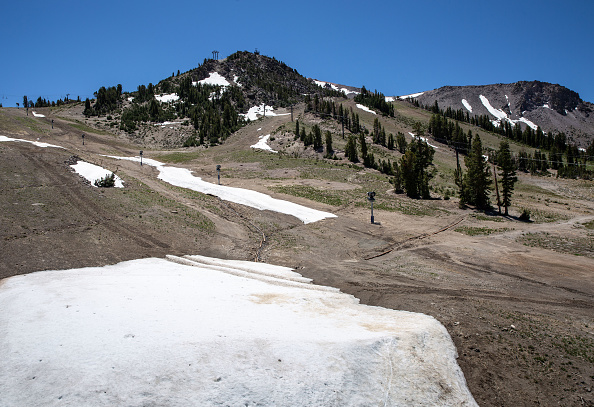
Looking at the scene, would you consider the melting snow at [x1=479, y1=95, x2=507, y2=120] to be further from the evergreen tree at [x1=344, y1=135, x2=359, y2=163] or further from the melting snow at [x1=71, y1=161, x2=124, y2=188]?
the melting snow at [x1=71, y1=161, x2=124, y2=188]

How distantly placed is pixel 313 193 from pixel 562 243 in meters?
20.2

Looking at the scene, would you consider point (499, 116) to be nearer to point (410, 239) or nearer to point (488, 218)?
point (488, 218)

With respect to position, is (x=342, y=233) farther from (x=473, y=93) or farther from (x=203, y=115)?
(x=473, y=93)

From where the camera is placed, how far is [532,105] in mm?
170375

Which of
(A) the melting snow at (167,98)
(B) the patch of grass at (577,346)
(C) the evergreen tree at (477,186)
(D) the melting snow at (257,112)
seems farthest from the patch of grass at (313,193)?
(A) the melting snow at (167,98)

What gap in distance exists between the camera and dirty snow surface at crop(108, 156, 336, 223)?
27.0 metres

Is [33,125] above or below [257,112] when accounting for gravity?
below

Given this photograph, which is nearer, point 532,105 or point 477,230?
point 477,230

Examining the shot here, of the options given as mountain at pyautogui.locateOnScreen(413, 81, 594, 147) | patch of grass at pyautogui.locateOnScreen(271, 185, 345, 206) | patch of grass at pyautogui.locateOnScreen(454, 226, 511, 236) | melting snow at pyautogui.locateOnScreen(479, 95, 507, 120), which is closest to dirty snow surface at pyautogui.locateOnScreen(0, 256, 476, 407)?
patch of grass at pyautogui.locateOnScreen(454, 226, 511, 236)

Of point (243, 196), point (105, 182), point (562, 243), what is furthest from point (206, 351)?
point (243, 196)

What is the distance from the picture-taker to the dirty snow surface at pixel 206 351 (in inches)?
185

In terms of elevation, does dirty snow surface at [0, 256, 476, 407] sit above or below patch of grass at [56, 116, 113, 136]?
below

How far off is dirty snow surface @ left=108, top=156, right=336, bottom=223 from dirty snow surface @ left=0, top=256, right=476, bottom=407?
1719cm

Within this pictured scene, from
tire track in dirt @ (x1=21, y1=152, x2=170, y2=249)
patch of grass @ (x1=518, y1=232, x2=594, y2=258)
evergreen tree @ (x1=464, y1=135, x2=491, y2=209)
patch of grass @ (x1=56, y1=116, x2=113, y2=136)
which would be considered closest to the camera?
tire track in dirt @ (x1=21, y1=152, x2=170, y2=249)
